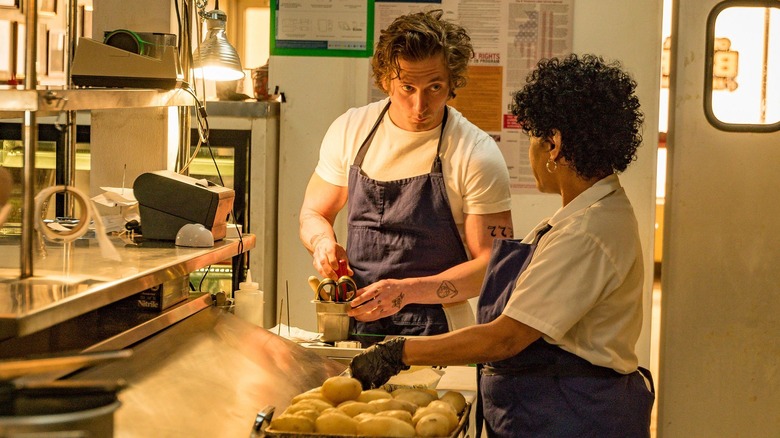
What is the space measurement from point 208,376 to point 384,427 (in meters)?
0.50

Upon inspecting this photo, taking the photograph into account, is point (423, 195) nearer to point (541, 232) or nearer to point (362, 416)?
point (541, 232)

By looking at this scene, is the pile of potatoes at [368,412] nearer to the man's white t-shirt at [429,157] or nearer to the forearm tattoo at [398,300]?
the forearm tattoo at [398,300]

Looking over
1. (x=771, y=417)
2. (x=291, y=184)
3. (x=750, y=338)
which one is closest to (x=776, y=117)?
(x=750, y=338)

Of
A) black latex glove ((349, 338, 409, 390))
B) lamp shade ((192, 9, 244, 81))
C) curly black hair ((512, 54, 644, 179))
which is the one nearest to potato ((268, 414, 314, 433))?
black latex glove ((349, 338, 409, 390))

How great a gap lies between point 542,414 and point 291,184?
2643 mm

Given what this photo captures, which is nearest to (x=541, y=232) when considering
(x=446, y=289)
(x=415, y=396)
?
(x=415, y=396)

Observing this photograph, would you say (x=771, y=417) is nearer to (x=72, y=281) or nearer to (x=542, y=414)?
(x=542, y=414)

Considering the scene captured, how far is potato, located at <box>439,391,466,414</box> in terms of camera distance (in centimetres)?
208

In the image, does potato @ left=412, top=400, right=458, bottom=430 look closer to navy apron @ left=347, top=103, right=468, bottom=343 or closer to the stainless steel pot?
the stainless steel pot

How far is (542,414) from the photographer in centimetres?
210

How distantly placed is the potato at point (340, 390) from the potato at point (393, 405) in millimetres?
54

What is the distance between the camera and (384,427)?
1.80 m

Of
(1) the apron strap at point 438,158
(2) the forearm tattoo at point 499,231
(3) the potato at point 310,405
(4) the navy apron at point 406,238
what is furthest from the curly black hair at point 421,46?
(3) the potato at point 310,405

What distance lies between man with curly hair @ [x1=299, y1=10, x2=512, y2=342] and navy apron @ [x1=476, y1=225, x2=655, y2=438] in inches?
30.0
